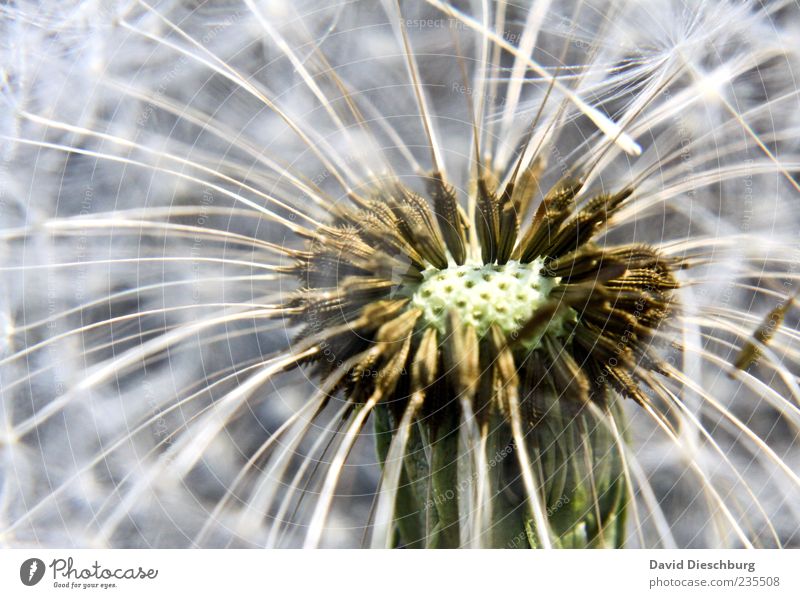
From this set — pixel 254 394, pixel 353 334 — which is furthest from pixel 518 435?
pixel 254 394

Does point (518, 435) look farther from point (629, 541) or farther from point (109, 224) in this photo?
point (109, 224)
